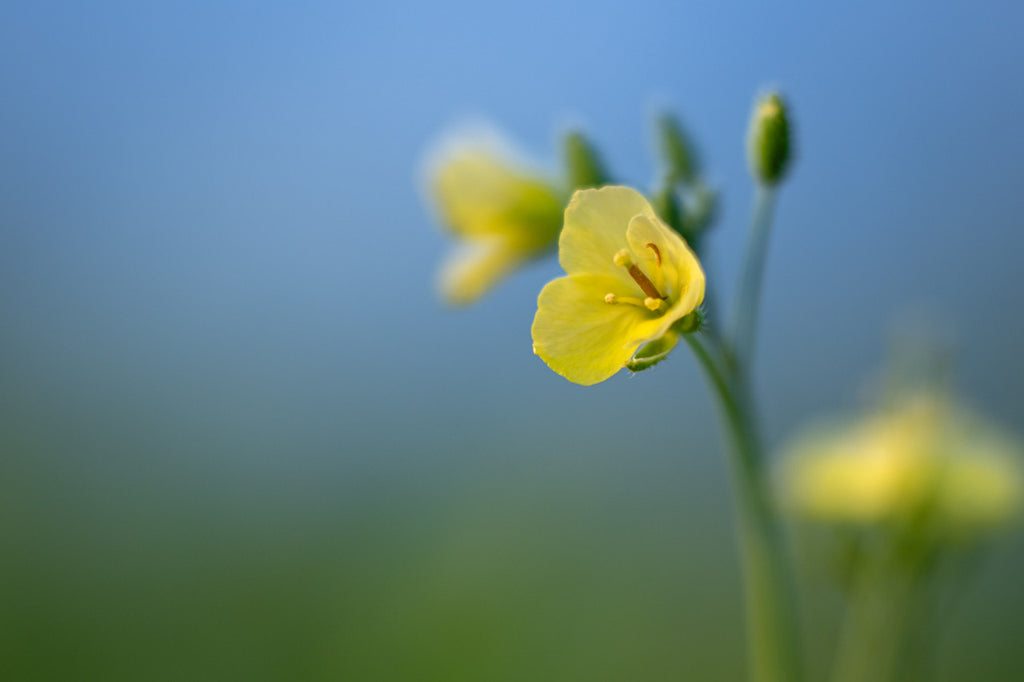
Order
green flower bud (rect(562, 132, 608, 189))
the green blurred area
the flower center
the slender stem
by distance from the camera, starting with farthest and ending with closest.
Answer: the green blurred area, green flower bud (rect(562, 132, 608, 189)), the slender stem, the flower center

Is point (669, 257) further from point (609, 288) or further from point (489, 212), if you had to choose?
point (489, 212)

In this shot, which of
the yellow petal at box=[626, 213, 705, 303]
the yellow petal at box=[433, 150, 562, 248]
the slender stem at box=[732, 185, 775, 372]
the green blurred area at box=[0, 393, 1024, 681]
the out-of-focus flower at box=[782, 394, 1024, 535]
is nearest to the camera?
the yellow petal at box=[626, 213, 705, 303]

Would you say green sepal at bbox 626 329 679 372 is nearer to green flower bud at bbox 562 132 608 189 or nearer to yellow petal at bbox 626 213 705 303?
yellow petal at bbox 626 213 705 303

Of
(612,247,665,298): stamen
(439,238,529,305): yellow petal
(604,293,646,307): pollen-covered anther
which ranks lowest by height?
(604,293,646,307): pollen-covered anther

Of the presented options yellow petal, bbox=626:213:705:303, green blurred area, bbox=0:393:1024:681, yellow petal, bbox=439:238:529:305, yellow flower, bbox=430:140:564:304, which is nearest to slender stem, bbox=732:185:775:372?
yellow petal, bbox=626:213:705:303

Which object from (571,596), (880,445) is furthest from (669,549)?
(880,445)

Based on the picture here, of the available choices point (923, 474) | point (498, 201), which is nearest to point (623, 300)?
point (498, 201)
